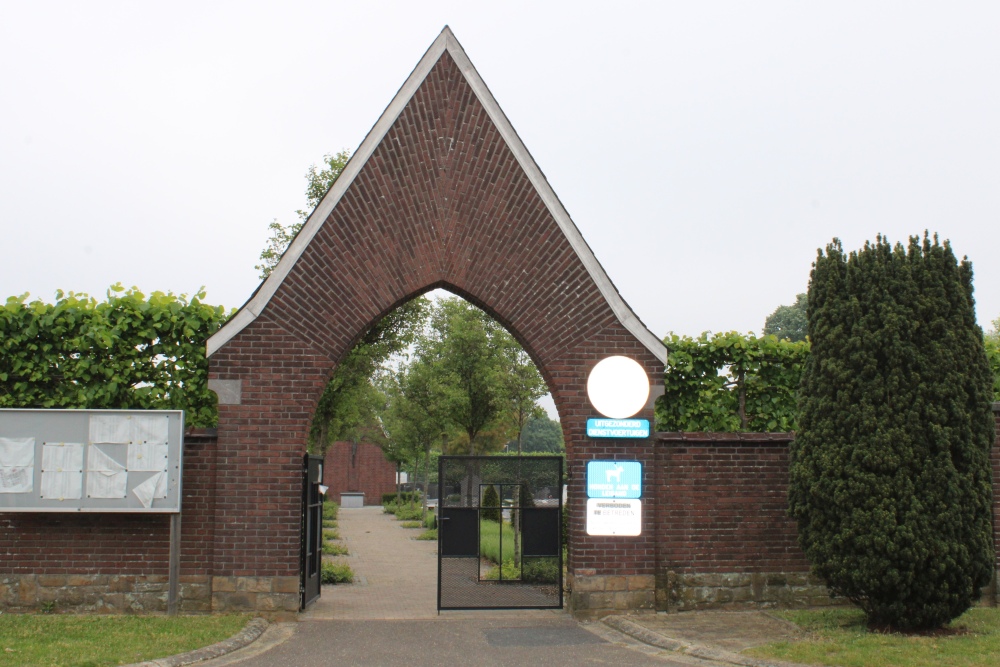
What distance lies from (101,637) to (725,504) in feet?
24.9

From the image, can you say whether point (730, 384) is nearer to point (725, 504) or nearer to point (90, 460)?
point (725, 504)

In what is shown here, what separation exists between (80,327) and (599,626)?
7.44 meters

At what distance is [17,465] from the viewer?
11695mm

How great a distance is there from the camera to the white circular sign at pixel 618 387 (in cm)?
1267

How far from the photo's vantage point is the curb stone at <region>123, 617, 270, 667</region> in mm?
9414

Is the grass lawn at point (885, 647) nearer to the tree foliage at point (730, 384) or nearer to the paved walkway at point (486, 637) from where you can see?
the paved walkway at point (486, 637)

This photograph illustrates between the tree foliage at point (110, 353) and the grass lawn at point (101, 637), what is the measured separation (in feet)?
8.36

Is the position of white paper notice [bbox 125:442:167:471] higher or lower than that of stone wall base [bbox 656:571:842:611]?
higher

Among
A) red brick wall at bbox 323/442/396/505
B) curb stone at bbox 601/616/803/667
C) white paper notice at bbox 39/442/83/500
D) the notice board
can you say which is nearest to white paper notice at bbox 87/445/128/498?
the notice board

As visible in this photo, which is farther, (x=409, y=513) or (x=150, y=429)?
(x=409, y=513)

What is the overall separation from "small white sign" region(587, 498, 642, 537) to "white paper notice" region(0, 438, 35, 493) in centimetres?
677

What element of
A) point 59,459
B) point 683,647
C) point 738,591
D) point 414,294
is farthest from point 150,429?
point 738,591

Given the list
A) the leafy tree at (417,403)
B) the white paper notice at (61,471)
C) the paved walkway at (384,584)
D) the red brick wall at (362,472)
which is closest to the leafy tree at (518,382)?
the leafy tree at (417,403)

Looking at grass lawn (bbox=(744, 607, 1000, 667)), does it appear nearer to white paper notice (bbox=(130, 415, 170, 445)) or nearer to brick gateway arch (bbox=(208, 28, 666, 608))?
brick gateway arch (bbox=(208, 28, 666, 608))
